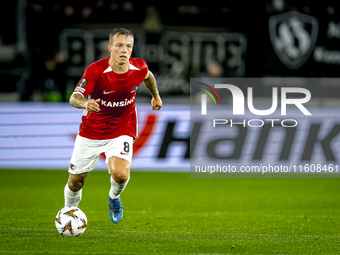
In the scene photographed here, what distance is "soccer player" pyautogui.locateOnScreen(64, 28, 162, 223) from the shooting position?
17.4ft

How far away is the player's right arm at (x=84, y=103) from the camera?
4727 mm

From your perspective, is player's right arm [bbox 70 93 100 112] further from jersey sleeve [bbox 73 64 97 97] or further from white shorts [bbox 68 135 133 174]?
white shorts [bbox 68 135 133 174]

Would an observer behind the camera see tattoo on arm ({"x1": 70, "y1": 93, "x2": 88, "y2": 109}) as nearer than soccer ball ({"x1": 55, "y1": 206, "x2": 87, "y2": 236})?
Yes

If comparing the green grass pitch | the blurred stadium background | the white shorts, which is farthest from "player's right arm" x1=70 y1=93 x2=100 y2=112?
the blurred stadium background

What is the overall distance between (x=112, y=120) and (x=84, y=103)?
69cm

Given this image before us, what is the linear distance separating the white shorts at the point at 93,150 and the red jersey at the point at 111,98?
0.06 m

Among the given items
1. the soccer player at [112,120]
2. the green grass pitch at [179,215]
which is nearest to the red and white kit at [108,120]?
the soccer player at [112,120]

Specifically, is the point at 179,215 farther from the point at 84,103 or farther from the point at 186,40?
the point at 186,40

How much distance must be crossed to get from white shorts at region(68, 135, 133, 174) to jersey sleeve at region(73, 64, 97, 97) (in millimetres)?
591

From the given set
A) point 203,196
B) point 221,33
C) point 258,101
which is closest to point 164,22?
point 221,33

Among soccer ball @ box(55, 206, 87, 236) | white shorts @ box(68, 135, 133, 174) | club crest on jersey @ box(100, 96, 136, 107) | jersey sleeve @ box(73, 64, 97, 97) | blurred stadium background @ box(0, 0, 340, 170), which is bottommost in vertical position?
blurred stadium background @ box(0, 0, 340, 170)

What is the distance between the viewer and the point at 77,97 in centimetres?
500

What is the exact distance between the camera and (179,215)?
A: 21.5 ft

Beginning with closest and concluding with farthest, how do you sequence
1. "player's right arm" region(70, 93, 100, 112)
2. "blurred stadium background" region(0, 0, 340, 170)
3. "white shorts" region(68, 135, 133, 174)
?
"player's right arm" region(70, 93, 100, 112) < "white shorts" region(68, 135, 133, 174) < "blurred stadium background" region(0, 0, 340, 170)
